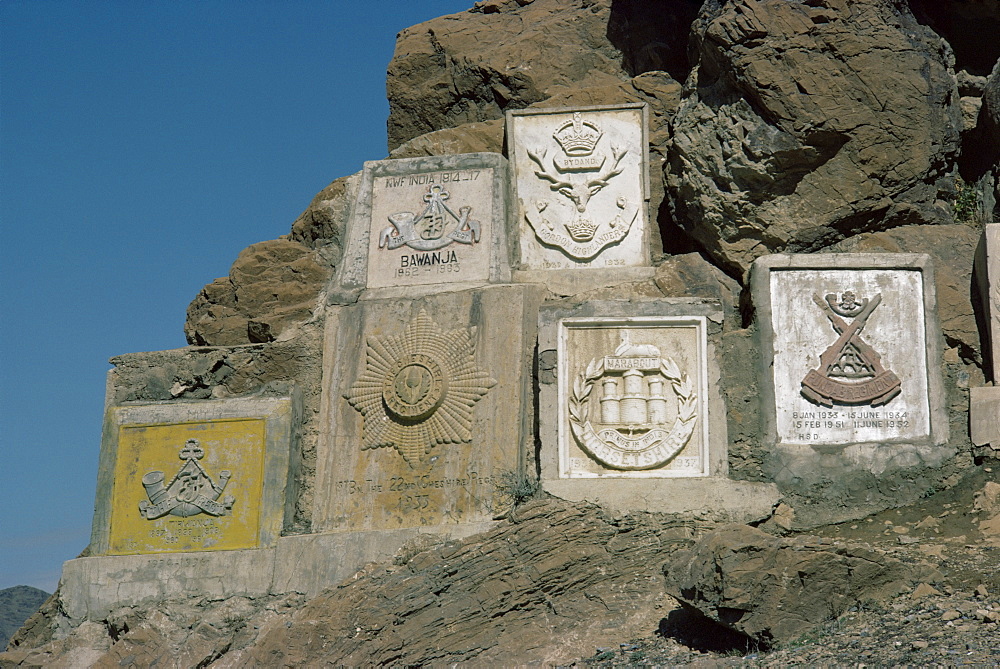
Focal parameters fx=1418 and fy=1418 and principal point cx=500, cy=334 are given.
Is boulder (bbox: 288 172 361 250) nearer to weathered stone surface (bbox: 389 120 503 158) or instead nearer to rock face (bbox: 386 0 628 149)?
weathered stone surface (bbox: 389 120 503 158)

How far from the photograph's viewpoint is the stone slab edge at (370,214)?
508 inches

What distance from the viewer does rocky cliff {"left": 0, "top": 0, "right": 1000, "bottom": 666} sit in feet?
33.3

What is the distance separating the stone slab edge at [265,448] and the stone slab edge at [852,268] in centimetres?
408

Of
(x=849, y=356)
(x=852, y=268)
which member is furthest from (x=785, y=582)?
(x=852, y=268)

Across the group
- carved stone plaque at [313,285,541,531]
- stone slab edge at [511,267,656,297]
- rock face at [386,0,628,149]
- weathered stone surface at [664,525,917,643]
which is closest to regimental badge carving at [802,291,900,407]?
stone slab edge at [511,267,656,297]

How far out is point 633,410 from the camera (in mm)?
11352

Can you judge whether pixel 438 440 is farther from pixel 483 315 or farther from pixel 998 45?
pixel 998 45

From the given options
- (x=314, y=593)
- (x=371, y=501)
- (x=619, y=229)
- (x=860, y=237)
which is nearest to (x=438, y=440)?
(x=371, y=501)

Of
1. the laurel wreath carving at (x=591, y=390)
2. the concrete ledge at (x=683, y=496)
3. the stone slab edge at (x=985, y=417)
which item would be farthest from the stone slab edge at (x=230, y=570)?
the stone slab edge at (x=985, y=417)

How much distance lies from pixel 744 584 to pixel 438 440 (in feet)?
11.3

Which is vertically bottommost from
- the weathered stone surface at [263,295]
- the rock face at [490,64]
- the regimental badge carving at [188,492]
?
the regimental badge carving at [188,492]

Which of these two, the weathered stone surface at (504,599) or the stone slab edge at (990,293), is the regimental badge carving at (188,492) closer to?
the weathered stone surface at (504,599)

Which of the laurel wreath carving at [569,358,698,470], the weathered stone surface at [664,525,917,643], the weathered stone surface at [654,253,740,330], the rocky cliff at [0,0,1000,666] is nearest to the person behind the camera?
the weathered stone surface at [664,525,917,643]

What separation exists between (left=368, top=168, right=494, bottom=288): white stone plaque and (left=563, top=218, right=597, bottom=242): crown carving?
77 centimetres
